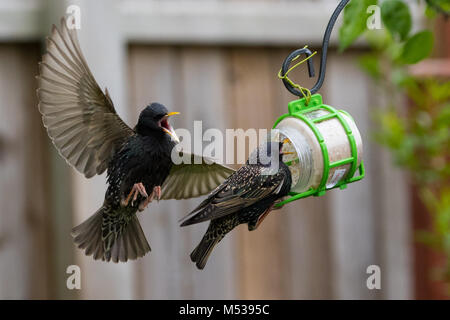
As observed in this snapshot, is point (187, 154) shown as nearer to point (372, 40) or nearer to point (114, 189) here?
point (114, 189)

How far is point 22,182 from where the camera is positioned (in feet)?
7.29

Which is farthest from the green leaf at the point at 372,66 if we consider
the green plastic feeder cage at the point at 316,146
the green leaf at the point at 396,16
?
the green plastic feeder cage at the point at 316,146

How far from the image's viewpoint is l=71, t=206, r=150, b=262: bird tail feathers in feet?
3.56

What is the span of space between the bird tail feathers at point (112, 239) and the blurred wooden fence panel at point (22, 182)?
1.14 meters

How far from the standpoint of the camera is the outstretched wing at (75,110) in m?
1.04

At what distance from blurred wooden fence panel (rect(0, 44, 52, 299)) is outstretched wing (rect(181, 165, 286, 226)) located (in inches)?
52.0

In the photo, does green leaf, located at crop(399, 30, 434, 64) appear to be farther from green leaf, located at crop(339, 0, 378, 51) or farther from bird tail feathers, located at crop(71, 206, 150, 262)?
bird tail feathers, located at crop(71, 206, 150, 262)

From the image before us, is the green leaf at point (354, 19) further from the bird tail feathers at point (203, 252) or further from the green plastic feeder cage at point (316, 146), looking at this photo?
the bird tail feathers at point (203, 252)

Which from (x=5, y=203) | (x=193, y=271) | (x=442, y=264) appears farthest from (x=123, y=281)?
(x=442, y=264)

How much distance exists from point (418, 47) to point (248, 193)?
2.12 feet

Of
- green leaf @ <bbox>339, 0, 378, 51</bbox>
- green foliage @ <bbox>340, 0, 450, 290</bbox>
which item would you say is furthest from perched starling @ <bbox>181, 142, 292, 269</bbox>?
green foliage @ <bbox>340, 0, 450, 290</bbox>

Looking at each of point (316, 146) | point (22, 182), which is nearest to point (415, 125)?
point (22, 182)

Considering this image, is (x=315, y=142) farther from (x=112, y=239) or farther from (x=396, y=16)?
(x=396, y=16)

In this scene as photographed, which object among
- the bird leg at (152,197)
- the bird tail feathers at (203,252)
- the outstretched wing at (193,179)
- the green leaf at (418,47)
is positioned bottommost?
the bird tail feathers at (203,252)
